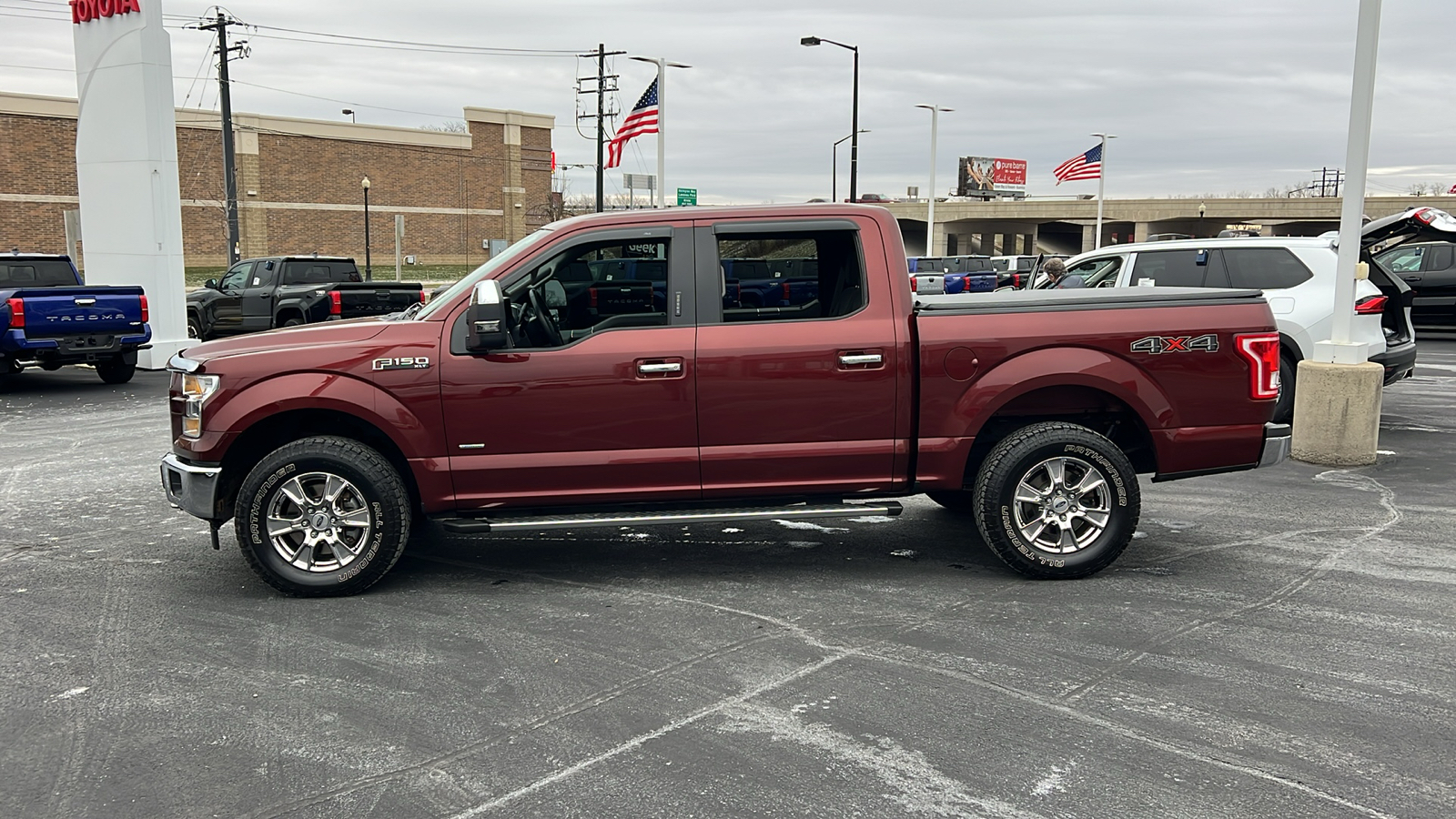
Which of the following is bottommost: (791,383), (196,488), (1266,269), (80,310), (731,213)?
(196,488)

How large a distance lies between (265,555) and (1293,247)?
384 inches

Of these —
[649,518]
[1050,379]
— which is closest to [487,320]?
[649,518]

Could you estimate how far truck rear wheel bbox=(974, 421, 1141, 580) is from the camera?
5.98 meters

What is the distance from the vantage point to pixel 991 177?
100375mm

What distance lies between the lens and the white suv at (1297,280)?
1008cm

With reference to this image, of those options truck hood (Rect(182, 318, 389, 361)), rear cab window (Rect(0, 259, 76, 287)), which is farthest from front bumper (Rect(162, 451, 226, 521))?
rear cab window (Rect(0, 259, 76, 287))

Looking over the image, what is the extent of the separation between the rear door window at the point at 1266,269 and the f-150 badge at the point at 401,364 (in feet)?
27.3

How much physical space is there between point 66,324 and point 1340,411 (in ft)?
46.5

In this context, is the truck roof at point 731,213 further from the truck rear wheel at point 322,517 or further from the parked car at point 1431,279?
the parked car at point 1431,279

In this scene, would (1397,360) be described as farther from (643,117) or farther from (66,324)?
(643,117)

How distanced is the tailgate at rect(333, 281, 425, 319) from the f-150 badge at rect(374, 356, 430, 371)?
13.5 m

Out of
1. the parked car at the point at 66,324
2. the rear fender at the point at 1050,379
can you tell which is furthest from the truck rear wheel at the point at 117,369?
the rear fender at the point at 1050,379

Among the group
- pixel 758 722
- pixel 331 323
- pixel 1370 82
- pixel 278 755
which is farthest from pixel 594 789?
pixel 1370 82

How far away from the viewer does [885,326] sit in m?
5.97
